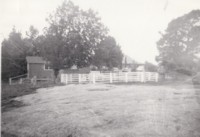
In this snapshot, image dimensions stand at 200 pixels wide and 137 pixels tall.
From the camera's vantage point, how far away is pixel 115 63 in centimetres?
4116

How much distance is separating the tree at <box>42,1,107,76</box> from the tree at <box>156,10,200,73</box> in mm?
9610

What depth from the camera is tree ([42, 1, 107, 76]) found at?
2205 cm

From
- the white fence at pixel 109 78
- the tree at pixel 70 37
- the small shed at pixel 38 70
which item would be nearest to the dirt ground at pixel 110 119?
the white fence at pixel 109 78

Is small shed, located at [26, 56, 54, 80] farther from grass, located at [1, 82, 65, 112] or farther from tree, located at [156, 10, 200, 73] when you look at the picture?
tree, located at [156, 10, 200, 73]

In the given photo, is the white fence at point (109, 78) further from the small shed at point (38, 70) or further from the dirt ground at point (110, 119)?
the small shed at point (38, 70)

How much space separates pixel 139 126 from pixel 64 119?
2505 millimetres

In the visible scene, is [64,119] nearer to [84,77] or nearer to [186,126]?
[186,126]

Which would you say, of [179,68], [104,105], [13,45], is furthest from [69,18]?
[13,45]

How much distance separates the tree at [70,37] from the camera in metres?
22.0

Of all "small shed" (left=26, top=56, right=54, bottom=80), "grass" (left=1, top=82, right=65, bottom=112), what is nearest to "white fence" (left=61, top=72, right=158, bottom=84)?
"grass" (left=1, top=82, right=65, bottom=112)

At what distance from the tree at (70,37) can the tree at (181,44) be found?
31.5 ft

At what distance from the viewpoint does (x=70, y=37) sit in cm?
2167

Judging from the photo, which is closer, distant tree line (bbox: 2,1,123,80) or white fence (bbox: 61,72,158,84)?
white fence (bbox: 61,72,158,84)

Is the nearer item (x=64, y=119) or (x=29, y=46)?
(x=64, y=119)
